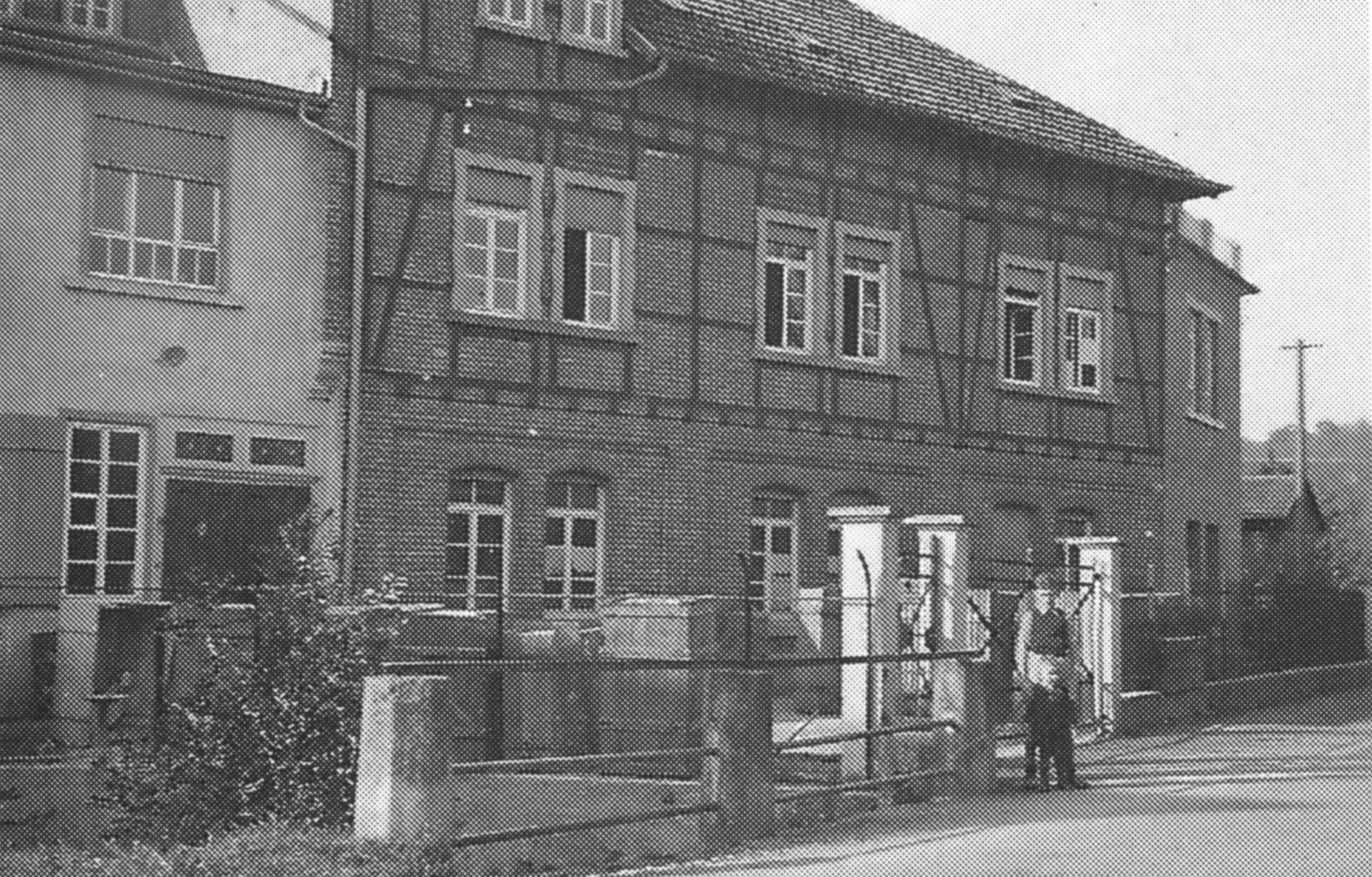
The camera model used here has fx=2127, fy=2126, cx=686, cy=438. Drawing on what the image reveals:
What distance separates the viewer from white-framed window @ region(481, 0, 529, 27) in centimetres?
2291

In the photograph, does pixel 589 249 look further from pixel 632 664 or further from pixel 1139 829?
pixel 632 664

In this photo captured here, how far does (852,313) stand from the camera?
26.8m

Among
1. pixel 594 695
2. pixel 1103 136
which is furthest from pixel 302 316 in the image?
pixel 1103 136

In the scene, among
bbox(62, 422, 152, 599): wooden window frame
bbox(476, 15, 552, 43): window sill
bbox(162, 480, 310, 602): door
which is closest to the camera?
bbox(62, 422, 152, 599): wooden window frame

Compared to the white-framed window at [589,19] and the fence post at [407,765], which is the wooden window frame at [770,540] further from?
the fence post at [407,765]

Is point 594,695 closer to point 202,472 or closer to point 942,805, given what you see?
point 942,805

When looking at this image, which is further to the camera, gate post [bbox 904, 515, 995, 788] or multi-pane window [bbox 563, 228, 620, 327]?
multi-pane window [bbox 563, 228, 620, 327]

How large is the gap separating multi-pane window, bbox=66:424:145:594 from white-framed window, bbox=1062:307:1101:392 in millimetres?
13949

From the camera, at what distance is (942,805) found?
48.9 feet

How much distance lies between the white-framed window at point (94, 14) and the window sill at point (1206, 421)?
17.5 meters

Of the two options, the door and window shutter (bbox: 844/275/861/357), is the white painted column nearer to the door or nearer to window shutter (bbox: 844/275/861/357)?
the door

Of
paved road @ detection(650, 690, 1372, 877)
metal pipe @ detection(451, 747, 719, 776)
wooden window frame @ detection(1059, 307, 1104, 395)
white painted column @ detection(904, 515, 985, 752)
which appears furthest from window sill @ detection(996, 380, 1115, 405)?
metal pipe @ detection(451, 747, 719, 776)

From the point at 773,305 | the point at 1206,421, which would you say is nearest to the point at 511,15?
the point at 773,305

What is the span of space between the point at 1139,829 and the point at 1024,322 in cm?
1632
